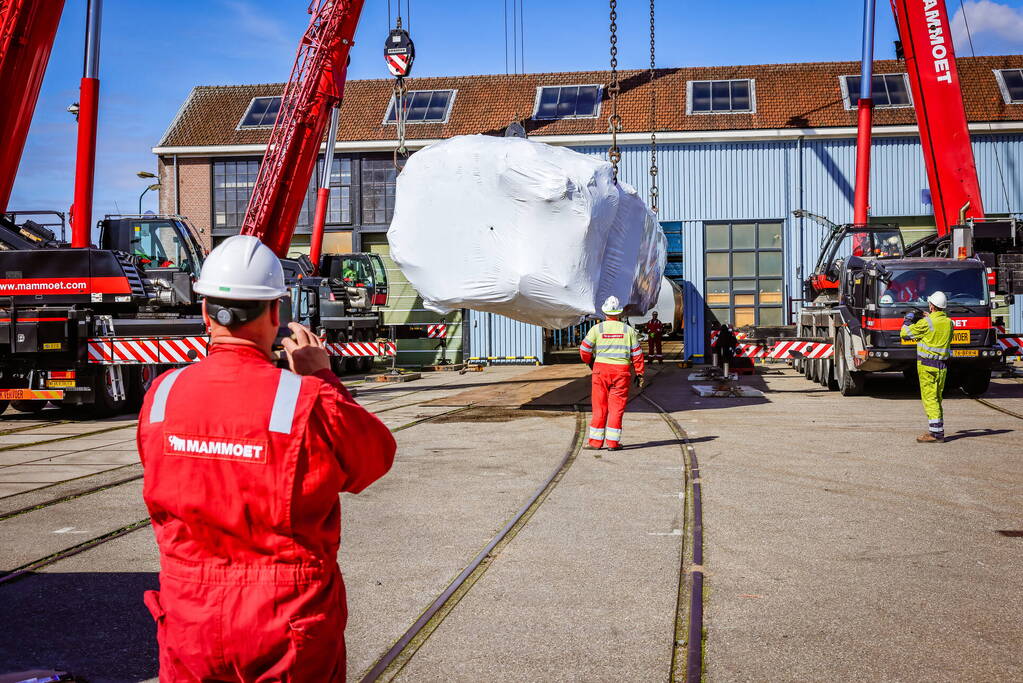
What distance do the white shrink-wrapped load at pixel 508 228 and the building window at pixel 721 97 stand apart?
17686mm

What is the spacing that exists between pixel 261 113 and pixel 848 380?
21.4m

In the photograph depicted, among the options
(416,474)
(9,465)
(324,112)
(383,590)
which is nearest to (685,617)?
(383,590)

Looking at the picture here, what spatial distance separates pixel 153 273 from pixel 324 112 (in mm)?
4378

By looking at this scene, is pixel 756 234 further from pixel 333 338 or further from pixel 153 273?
pixel 153 273

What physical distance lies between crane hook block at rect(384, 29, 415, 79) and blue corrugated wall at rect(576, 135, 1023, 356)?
8.96 m

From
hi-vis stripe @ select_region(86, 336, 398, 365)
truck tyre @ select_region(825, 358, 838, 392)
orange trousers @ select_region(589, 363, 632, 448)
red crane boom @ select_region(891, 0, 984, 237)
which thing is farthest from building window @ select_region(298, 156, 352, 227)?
orange trousers @ select_region(589, 363, 632, 448)

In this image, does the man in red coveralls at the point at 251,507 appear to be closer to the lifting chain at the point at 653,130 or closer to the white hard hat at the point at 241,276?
the white hard hat at the point at 241,276

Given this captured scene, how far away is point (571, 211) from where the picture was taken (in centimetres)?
1213

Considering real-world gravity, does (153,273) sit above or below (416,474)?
above

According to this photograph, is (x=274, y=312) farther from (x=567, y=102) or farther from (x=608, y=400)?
(x=567, y=102)

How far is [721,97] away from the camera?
30266mm

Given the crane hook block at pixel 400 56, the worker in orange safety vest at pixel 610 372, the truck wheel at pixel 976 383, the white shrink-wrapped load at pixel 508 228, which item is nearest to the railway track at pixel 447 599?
the worker in orange safety vest at pixel 610 372

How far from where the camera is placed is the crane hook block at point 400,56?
21.1 metres

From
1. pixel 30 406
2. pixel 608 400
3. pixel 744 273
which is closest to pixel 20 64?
pixel 30 406
